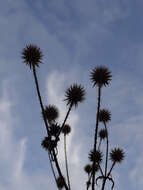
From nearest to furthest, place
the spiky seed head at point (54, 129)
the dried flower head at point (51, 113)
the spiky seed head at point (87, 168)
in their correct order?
the spiky seed head at point (54, 129) < the dried flower head at point (51, 113) < the spiky seed head at point (87, 168)

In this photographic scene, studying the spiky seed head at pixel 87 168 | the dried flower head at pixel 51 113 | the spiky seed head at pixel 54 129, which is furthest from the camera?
the spiky seed head at pixel 87 168

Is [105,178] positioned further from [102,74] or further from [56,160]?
[102,74]

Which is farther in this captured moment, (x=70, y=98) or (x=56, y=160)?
(x=70, y=98)

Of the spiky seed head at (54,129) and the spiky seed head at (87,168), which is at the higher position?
the spiky seed head at (87,168)

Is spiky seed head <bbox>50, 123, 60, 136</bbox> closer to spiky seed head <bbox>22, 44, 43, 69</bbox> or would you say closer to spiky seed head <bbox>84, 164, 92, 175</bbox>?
spiky seed head <bbox>22, 44, 43, 69</bbox>

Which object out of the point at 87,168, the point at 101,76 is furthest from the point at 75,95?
the point at 87,168

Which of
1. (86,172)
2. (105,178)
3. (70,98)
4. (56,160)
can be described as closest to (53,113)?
(70,98)

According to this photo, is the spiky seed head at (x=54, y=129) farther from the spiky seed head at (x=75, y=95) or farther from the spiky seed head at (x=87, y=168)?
the spiky seed head at (x=87, y=168)

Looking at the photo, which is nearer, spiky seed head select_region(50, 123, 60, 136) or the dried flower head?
spiky seed head select_region(50, 123, 60, 136)

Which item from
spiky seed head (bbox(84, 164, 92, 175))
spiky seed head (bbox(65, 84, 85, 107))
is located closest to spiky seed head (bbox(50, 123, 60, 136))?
spiky seed head (bbox(65, 84, 85, 107))

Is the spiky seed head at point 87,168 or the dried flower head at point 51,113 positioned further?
the spiky seed head at point 87,168

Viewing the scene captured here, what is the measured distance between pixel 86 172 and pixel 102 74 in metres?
13.1

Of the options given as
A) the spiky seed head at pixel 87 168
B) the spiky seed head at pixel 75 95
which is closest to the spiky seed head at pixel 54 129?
the spiky seed head at pixel 75 95

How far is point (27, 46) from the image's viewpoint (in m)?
18.1
